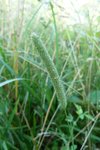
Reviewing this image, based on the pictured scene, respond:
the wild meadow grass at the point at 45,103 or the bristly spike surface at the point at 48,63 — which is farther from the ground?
the bristly spike surface at the point at 48,63

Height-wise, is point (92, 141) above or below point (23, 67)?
below

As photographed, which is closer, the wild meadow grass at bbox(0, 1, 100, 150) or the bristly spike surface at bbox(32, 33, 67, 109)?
the bristly spike surface at bbox(32, 33, 67, 109)

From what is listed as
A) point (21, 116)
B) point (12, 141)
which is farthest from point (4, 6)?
point (12, 141)

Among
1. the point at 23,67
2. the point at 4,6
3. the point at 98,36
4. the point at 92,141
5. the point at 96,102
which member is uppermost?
the point at 4,6

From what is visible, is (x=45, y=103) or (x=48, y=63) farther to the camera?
(x=45, y=103)

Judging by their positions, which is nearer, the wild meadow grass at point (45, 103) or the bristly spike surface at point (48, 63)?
the bristly spike surface at point (48, 63)

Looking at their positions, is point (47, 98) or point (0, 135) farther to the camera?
point (47, 98)

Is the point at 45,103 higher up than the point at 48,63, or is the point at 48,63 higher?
the point at 48,63

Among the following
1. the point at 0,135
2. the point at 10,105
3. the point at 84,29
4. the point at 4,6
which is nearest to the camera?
the point at 0,135

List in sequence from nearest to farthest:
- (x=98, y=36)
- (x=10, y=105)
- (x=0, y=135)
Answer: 1. (x=0, y=135)
2. (x=10, y=105)
3. (x=98, y=36)

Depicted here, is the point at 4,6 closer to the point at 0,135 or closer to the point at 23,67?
the point at 23,67

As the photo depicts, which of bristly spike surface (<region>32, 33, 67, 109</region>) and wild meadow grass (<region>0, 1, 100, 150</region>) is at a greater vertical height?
bristly spike surface (<region>32, 33, 67, 109</region>)
